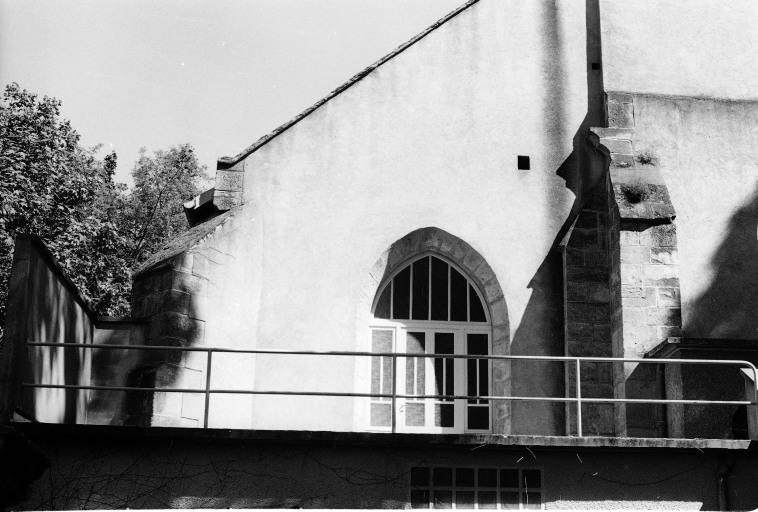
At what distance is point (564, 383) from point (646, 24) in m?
5.93

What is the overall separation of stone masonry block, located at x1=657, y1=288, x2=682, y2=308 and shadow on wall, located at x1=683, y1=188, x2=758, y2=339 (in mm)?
1236

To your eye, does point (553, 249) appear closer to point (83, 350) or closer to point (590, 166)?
point (590, 166)

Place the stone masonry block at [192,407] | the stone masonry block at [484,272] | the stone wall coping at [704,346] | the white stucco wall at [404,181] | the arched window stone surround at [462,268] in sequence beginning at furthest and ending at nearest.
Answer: the stone masonry block at [484,272] < the arched window stone surround at [462,268] < the white stucco wall at [404,181] < the stone masonry block at [192,407] < the stone wall coping at [704,346]

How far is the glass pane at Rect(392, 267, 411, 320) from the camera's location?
17766mm

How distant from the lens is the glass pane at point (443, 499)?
44.4ft

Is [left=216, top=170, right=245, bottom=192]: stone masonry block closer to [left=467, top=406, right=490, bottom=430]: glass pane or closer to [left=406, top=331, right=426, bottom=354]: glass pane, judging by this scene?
[left=406, top=331, right=426, bottom=354]: glass pane

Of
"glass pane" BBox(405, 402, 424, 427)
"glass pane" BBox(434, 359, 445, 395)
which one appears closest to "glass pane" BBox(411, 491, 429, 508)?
"glass pane" BBox(405, 402, 424, 427)

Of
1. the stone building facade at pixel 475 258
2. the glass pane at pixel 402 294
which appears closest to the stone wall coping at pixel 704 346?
the stone building facade at pixel 475 258

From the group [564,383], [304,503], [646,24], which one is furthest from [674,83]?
[304,503]

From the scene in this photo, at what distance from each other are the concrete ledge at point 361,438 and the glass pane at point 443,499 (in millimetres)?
567

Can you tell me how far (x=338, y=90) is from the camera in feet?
58.8

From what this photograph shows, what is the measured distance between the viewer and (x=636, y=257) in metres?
16.5

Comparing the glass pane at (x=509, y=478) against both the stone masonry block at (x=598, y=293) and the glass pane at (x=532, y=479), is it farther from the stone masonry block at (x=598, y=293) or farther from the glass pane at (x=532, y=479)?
the stone masonry block at (x=598, y=293)

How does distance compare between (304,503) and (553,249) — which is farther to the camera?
(553,249)
